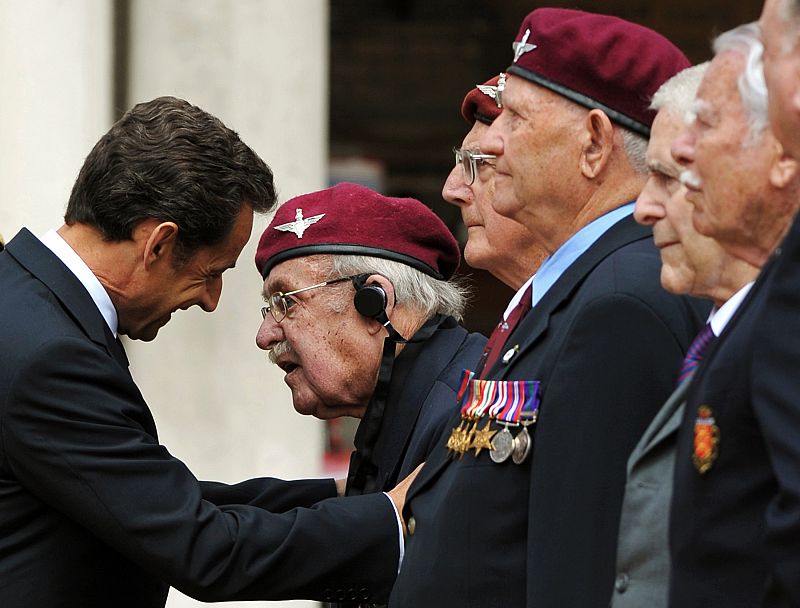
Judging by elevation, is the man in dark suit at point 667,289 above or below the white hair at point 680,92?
below

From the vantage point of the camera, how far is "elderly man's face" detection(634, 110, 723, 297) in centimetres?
232

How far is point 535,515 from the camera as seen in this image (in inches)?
94.0

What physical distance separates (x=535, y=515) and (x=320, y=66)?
3.82 meters

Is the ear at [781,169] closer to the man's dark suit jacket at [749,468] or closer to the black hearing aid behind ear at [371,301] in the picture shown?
the man's dark suit jacket at [749,468]

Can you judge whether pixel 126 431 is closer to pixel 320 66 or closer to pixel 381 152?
pixel 320 66

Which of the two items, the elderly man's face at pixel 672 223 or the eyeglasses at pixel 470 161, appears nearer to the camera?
the elderly man's face at pixel 672 223

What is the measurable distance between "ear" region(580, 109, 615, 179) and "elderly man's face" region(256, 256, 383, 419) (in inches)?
38.8

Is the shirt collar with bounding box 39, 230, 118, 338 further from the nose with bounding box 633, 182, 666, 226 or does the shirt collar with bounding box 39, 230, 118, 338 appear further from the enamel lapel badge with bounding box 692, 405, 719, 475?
the enamel lapel badge with bounding box 692, 405, 719, 475

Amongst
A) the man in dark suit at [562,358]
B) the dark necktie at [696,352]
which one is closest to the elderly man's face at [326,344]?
the man in dark suit at [562,358]

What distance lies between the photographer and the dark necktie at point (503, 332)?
2.72 m

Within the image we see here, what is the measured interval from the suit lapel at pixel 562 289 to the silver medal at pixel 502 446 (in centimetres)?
13

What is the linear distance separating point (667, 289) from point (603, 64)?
553 millimetres

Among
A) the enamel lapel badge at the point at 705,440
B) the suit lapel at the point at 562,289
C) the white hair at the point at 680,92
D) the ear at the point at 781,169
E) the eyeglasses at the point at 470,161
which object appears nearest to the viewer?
the enamel lapel badge at the point at 705,440

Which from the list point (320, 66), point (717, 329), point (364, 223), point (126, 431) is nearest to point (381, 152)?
point (320, 66)
